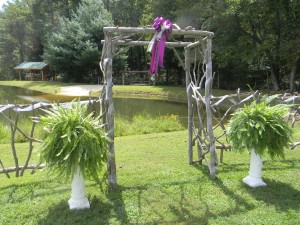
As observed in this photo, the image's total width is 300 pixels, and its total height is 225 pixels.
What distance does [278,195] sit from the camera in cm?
449

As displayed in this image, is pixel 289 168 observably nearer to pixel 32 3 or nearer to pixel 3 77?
pixel 32 3

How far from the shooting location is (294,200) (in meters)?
4.32

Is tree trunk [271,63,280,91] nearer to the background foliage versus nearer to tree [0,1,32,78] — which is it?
the background foliage

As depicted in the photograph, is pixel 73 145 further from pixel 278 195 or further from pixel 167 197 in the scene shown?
pixel 278 195

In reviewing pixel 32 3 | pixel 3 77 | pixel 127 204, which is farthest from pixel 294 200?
pixel 3 77

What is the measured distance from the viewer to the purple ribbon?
4406 millimetres

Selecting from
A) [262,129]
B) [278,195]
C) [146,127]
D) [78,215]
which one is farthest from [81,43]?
[278,195]

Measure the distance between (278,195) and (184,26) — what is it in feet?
63.7

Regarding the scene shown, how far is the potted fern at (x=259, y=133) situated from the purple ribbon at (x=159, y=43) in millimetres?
1552

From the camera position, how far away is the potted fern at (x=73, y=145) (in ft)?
12.4

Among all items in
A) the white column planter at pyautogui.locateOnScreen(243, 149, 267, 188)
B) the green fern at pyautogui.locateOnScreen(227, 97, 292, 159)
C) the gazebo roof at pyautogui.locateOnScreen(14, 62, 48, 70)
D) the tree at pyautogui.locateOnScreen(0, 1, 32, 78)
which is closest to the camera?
the green fern at pyautogui.locateOnScreen(227, 97, 292, 159)

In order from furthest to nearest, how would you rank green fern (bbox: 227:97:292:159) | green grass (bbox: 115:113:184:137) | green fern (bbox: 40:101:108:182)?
green grass (bbox: 115:113:184:137) < green fern (bbox: 227:97:292:159) < green fern (bbox: 40:101:108:182)

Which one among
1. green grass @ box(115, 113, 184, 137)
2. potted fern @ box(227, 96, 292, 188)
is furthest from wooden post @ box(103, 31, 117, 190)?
green grass @ box(115, 113, 184, 137)

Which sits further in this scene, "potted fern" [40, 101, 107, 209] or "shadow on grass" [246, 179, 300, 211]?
"shadow on grass" [246, 179, 300, 211]
